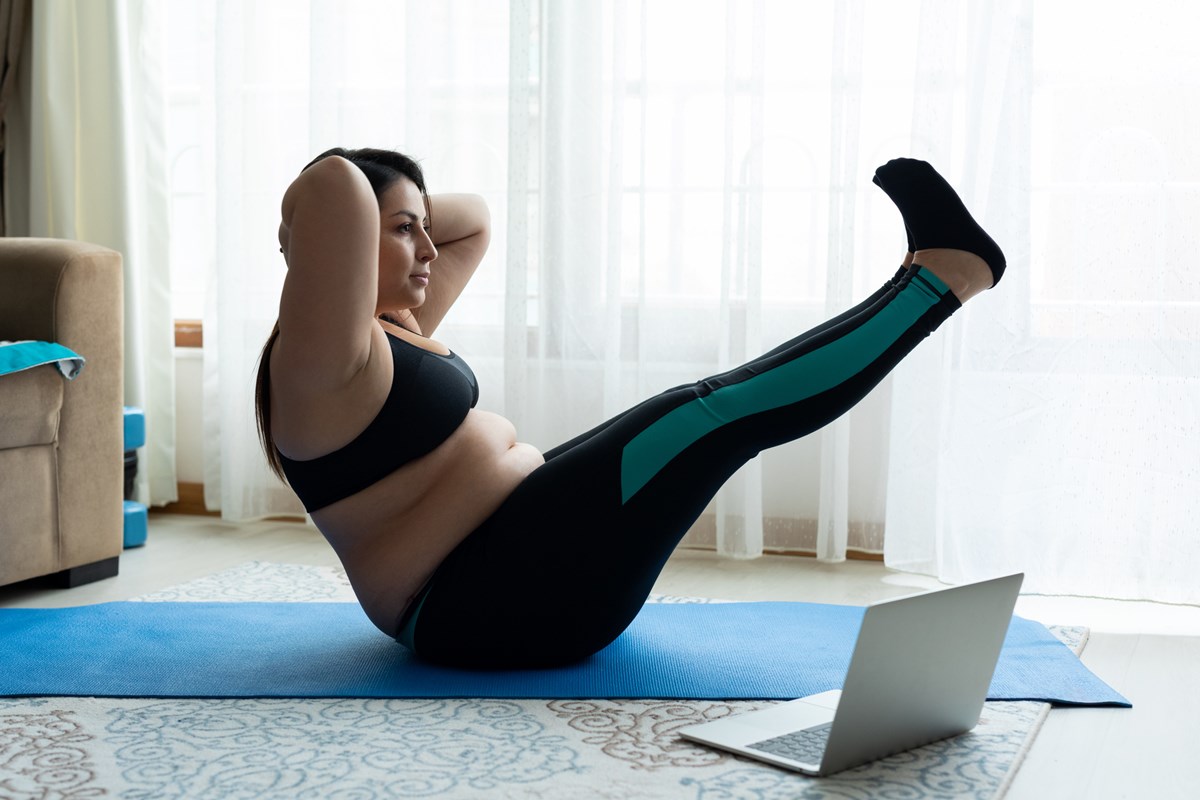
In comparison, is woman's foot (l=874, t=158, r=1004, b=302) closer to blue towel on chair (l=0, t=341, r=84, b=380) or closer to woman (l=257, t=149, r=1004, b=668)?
woman (l=257, t=149, r=1004, b=668)

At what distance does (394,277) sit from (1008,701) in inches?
44.7

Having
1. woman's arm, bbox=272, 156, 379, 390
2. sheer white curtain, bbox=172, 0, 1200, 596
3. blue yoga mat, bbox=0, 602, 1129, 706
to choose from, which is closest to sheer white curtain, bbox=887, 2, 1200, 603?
sheer white curtain, bbox=172, 0, 1200, 596

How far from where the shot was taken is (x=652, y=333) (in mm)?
3156

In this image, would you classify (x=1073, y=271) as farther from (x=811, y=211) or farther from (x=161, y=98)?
(x=161, y=98)

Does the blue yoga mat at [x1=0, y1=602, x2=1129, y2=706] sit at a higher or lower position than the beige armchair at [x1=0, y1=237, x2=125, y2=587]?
lower

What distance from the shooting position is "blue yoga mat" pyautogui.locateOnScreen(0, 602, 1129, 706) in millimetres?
1855

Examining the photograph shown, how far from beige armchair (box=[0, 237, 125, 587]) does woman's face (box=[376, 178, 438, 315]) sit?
41.4 inches

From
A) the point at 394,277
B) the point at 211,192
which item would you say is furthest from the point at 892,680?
the point at 211,192

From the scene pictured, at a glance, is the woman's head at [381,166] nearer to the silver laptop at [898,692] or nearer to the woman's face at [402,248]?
the woman's face at [402,248]

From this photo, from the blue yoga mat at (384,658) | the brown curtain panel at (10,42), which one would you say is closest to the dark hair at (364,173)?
the blue yoga mat at (384,658)

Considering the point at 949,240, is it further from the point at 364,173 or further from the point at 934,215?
the point at 364,173

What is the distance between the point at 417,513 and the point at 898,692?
30.2 inches

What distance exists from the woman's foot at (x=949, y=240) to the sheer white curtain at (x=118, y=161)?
98.8 inches

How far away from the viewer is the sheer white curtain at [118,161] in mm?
3576
